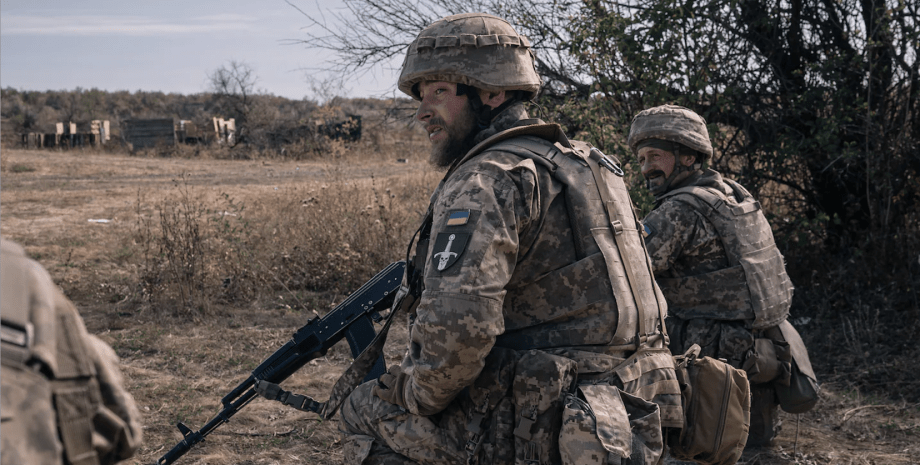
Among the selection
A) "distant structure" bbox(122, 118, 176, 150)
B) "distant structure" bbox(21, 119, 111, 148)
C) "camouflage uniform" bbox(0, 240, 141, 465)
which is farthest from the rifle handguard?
"distant structure" bbox(21, 119, 111, 148)

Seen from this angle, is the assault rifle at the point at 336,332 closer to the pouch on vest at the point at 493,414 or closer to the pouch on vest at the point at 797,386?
the pouch on vest at the point at 493,414

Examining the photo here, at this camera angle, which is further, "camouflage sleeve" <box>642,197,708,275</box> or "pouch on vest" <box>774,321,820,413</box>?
"pouch on vest" <box>774,321,820,413</box>

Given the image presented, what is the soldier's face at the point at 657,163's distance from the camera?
416cm

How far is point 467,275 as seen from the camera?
7.41ft

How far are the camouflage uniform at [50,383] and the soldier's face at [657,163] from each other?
345 centimetres

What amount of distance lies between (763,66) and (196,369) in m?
5.61

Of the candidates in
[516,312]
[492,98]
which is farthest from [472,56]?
[516,312]

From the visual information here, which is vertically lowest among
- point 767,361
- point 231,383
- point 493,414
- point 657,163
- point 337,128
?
point 231,383

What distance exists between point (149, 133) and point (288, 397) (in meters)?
24.4

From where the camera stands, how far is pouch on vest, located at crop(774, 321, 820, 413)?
4.16 meters

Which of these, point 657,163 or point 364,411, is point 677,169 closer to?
point 657,163

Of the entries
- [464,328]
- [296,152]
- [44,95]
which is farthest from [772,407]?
[44,95]

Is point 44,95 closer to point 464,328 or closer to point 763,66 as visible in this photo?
point 763,66

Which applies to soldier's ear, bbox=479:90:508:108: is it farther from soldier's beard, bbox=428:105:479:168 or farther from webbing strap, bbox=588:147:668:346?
webbing strap, bbox=588:147:668:346
